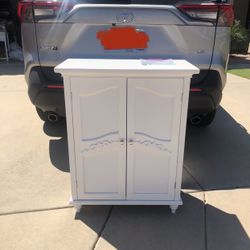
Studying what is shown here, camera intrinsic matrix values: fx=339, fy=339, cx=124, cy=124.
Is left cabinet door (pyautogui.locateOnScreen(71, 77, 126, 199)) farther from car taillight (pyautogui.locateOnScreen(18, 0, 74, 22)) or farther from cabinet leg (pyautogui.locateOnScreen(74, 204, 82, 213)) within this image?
car taillight (pyautogui.locateOnScreen(18, 0, 74, 22))

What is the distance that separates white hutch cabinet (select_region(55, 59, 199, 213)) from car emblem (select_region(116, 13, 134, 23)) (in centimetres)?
53

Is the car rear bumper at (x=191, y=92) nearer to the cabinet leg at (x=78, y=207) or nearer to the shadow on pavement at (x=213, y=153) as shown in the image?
the shadow on pavement at (x=213, y=153)

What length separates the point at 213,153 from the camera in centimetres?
360

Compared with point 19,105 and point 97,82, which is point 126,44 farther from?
point 19,105

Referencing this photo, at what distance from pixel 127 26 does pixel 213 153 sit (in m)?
1.66

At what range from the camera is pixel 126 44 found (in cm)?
284

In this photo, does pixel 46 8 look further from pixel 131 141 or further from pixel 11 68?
pixel 11 68

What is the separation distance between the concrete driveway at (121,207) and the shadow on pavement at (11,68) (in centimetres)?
375

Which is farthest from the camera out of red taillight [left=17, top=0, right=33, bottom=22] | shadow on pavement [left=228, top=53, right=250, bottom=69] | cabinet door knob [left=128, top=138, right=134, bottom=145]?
shadow on pavement [left=228, top=53, right=250, bottom=69]

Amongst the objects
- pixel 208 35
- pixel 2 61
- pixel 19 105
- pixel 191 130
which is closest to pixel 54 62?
pixel 208 35

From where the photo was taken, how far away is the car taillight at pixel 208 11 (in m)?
2.84

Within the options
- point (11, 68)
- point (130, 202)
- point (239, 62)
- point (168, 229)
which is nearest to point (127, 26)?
point (130, 202)

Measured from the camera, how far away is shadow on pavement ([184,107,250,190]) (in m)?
3.08

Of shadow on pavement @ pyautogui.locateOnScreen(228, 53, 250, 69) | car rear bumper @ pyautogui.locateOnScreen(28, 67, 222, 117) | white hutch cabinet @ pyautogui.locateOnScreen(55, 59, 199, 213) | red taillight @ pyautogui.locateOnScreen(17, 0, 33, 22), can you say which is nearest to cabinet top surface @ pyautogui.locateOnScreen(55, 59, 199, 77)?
white hutch cabinet @ pyautogui.locateOnScreen(55, 59, 199, 213)
